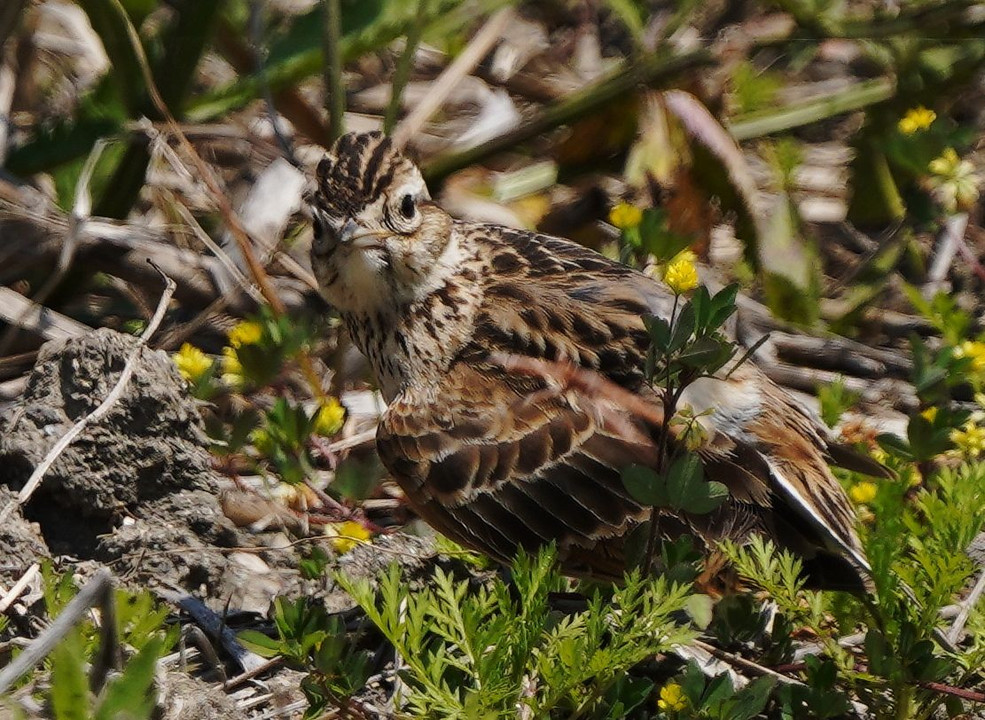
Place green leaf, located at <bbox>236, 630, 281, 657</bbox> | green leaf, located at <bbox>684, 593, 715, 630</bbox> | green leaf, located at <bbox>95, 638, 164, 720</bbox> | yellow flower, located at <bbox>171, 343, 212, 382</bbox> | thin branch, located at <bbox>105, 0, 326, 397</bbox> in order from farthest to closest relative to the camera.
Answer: thin branch, located at <bbox>105, 0, 326, 397</bbox> → yellow flower, located at <bbox>171, 343, 212, 382</bbox> → green leaf, located at <bbox>684, 593, 715, 630</bbox> → green leaf, located at <bbox>236, 630, 281, 657</bbox> → green leaf, located at <bbox>95, 638, 164, 720</bbox>

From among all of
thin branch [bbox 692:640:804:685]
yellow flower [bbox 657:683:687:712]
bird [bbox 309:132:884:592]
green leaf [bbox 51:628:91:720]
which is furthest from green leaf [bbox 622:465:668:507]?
green leaf [bbox 51:628:91:720]

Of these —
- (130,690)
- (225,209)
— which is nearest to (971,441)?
(225,209)

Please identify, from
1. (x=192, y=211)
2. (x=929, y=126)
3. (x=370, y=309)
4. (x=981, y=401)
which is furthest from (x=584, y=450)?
(x=192, y=211)

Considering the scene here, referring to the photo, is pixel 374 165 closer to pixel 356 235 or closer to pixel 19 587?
pixel 356 235

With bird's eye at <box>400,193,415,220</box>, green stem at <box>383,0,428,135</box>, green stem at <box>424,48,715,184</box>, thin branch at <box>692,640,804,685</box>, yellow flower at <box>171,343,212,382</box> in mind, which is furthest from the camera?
green stem at <box>424,48,715,184</box>

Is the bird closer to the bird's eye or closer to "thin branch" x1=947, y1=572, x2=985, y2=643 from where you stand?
the bird's eye

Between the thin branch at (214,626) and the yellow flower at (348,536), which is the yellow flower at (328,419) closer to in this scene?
the yellow flower at (348,536)
